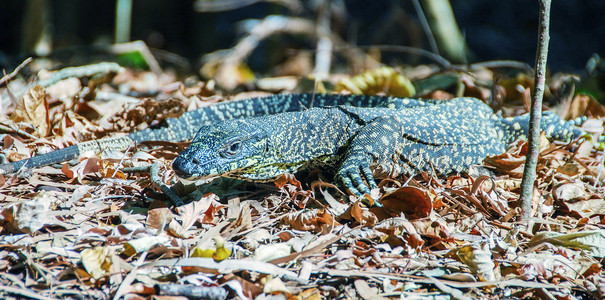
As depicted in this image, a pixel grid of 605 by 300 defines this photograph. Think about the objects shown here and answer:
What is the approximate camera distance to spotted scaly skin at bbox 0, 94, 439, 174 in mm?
4785

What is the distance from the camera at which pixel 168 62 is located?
12.4 metres

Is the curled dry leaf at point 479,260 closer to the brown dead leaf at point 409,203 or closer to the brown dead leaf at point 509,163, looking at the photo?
the brown dead leaf at point 409,203

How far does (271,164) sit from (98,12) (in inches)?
536

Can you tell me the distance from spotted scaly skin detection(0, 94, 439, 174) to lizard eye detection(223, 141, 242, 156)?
1686 mm

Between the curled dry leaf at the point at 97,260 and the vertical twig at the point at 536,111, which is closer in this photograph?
the curled dry leaf at the point at 97,260

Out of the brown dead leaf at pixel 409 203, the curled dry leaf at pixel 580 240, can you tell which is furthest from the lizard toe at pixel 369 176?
the curled dry leaf at pixel 580 240

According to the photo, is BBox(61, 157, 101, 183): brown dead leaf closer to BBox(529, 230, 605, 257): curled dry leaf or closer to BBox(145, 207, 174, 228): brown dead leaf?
BBox(145, 207, 174, 228): brown dead leaf

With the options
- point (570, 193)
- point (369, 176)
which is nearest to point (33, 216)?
point (369, 176)

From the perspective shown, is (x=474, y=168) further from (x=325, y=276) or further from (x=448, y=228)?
(x=325, y=276)

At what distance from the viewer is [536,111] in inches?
136

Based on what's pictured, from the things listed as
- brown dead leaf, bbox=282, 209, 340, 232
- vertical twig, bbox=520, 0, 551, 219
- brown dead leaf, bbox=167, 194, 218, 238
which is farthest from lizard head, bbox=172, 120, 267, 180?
vertical twig, bbox=520, 0, 551, 219

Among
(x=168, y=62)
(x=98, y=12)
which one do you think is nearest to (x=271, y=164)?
(x=168, y=62)

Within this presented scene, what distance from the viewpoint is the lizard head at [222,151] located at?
366cm

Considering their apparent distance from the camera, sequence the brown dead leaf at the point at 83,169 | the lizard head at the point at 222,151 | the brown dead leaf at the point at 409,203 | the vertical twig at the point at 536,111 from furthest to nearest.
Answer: the brown dead leaf at the point at 83,169, the lizard head at the point at 222,151, the brown dead leaf at the point at 409,203, the vertical twig at the point at 536,111
